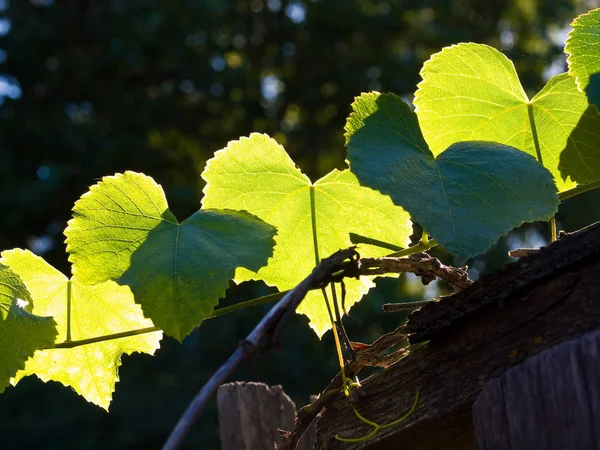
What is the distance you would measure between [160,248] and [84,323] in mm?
120

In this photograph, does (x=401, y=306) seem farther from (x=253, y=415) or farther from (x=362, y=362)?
(x=253, y=415)

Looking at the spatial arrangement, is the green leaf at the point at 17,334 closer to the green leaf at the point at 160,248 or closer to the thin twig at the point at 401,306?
the green leaf at the point at 160,248

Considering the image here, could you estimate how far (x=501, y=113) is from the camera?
49 cm

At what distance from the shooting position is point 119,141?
6664 mm

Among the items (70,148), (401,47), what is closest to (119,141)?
(70,148)

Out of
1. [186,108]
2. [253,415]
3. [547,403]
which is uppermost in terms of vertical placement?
[186,108]

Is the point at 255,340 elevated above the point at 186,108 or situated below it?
below

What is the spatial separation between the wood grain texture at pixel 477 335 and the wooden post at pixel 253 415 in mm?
241

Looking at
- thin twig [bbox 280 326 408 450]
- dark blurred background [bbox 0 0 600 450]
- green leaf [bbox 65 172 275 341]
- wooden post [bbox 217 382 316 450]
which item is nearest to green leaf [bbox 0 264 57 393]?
green leaf [bbox 65 172 275 341]

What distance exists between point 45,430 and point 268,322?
563 centimetres

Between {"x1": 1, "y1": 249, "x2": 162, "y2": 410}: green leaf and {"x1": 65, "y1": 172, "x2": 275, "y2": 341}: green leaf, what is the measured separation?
3.1 inches

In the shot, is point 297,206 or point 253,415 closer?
point 297,206

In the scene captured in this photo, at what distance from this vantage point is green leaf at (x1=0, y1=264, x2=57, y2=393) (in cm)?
46

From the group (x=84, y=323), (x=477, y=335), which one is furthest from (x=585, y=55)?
(x=84, y=323)
